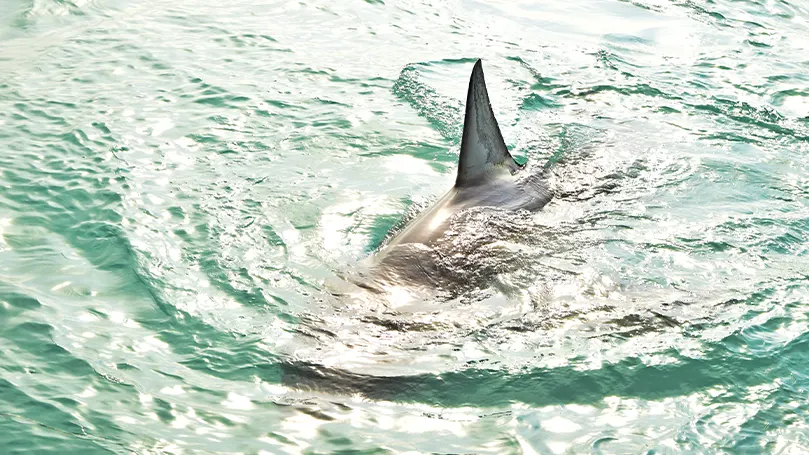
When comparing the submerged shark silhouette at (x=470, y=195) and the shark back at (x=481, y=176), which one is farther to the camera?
the shark back at (x=481, y=176)

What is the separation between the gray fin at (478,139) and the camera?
6.17 metres

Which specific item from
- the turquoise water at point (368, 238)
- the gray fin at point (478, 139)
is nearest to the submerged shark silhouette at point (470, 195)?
the gray fin at point (478, 139)

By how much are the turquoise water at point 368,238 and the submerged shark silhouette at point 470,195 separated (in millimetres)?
200

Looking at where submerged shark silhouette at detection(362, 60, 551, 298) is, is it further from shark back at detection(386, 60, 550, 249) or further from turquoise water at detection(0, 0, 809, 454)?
turquoise water at detection(0, 0, 809, 454)

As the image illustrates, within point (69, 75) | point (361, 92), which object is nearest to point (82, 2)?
point (69, 75)

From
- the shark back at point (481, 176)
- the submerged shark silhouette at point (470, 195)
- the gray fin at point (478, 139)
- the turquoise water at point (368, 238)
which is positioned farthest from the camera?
the gray fin at point (478, 139)

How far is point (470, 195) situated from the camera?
607 centimetres

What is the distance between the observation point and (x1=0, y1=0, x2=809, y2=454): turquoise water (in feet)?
14.1

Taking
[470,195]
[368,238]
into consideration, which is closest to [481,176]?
[470,195]

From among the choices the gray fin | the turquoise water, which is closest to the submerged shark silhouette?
the gray fin

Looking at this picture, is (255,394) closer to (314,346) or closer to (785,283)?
(314,346)

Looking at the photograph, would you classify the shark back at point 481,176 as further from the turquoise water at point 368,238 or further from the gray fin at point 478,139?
the turquoise water at point 368,238

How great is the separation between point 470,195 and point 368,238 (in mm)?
708

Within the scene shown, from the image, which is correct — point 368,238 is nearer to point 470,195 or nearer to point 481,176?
point 470,195
